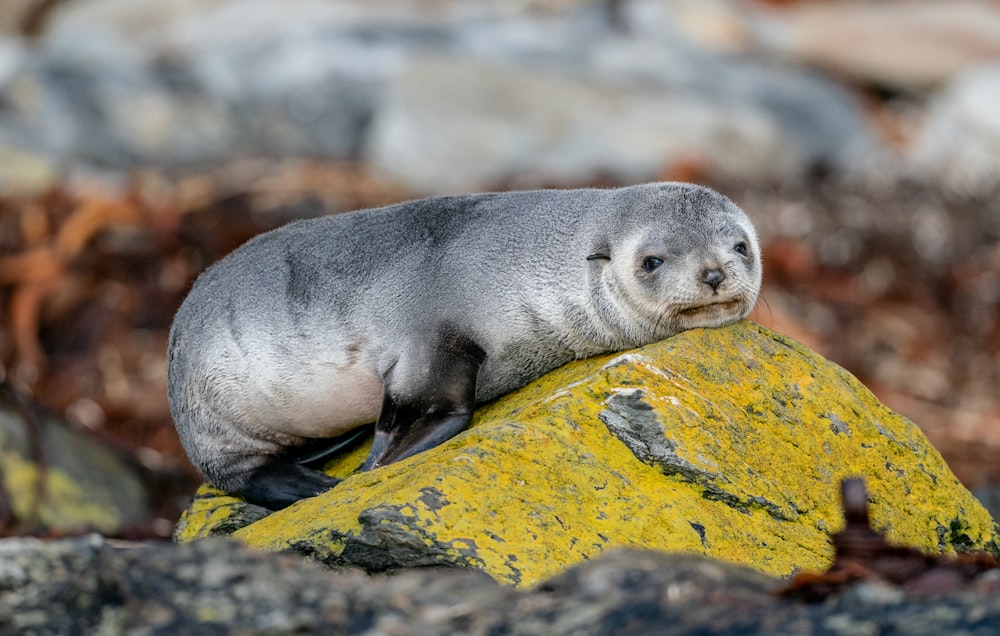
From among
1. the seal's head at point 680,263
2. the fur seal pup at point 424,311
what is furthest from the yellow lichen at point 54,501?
the seal's head at point 680,263

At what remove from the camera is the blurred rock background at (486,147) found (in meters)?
14.1

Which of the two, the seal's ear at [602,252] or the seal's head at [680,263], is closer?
the seal's head at [680,263]

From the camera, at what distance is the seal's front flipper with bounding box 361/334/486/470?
251 inches

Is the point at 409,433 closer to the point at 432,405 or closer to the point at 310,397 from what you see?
the point at 432,405

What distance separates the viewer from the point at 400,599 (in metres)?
3.90

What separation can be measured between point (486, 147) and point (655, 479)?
12989mm

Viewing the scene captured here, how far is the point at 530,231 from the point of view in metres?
6.91

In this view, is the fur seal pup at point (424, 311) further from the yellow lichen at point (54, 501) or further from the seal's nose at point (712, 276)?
the yellow lichen at point (54, 501)

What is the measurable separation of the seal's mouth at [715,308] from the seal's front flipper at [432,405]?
1023mm

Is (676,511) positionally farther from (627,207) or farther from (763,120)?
(763,120)

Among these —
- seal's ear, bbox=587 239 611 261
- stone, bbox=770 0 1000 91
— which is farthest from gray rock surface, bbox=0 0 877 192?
seal's ear, bbox=587 239 611 261

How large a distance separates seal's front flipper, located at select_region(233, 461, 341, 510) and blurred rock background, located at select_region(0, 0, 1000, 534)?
4087mm

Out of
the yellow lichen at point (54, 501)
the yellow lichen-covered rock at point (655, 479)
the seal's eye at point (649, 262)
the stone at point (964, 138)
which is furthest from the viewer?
the stone at point (964, 138)

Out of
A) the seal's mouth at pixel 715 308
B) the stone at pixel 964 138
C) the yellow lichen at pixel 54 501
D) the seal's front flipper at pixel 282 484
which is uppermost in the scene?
the seal's mouth at pixel 715 308
